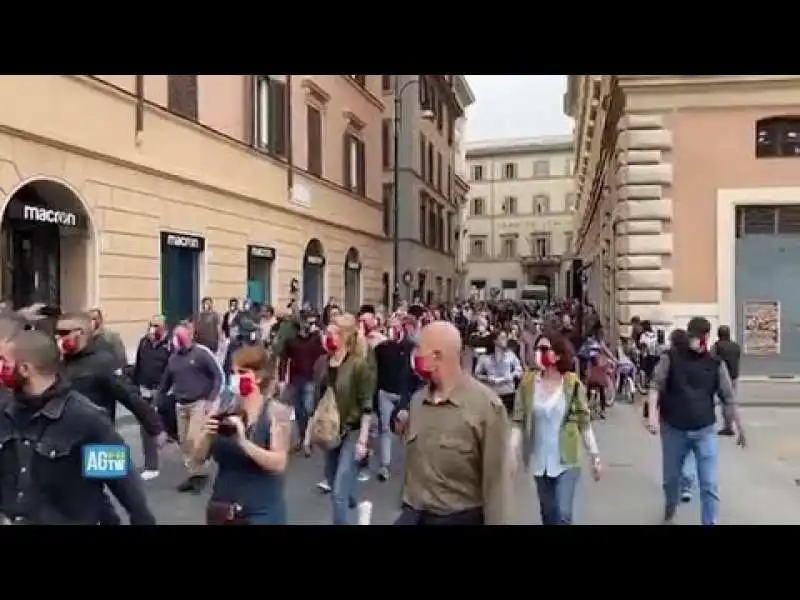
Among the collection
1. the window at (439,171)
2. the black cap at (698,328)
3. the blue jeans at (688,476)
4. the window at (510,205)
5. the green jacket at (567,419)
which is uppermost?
the window at (510,205)

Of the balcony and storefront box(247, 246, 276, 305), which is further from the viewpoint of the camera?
the balcony

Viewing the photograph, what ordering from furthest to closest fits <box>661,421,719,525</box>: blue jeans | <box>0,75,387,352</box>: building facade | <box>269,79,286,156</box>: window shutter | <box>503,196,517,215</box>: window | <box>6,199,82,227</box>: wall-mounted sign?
<box>503,196,517,215</box>: window < <box>269,79,286,156</box>: window shutter < <box>0,75,387,352</box>: building facade < <box>6,199,82,227</box>: wall-mounted sign < <box>661,421,719,525</box>: blue jeans

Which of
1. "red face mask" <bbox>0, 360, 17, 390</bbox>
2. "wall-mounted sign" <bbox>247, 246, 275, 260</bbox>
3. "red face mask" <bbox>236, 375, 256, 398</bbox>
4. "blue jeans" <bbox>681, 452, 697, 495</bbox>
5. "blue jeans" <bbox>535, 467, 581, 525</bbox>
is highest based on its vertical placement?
"wall-mounted sign" <bbox>247, 246, 275, 260</bbox>

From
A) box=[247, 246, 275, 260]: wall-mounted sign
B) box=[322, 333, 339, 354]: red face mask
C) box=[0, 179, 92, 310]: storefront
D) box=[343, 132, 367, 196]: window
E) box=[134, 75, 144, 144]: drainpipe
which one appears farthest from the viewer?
box=[343, 132, 367, 196]: window

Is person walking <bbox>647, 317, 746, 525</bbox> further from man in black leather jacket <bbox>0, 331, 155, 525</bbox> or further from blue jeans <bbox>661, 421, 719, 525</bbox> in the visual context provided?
man in black leather jacket <bbox>0, 331, 155, 525</bbox>

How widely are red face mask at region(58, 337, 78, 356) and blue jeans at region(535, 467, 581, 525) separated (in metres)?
3.34

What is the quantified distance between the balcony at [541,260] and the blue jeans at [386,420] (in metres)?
72.5

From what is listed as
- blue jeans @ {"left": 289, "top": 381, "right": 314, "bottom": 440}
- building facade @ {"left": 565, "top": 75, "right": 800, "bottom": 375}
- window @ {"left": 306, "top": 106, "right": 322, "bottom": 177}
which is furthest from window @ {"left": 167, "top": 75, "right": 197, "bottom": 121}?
blue jeans @ {"left": 289, "top": 381, "right": 314, "bottom": 440}

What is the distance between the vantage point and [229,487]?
5.00 meters

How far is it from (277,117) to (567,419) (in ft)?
67.0

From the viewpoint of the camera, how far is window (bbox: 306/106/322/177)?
29.2 m

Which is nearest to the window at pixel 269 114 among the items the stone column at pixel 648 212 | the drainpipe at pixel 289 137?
the drainpipe at pixel 289 137

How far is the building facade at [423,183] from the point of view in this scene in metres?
43.6

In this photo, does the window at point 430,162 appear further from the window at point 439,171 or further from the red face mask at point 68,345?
the red face mask at point 68,345
